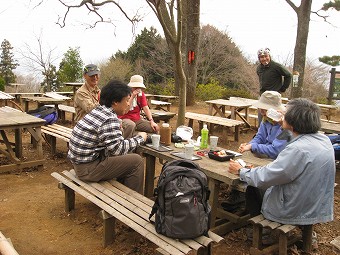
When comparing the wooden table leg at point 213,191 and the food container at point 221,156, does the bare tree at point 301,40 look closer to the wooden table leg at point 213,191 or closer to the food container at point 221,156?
the food container at point 221,156

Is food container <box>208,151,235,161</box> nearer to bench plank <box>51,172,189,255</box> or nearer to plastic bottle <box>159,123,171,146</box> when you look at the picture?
plastic bottle <box>159,123,171,146</box>

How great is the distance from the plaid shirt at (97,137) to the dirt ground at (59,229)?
70cm

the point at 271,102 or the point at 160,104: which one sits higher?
the point at 271,102

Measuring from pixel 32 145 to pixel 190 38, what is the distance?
640 centimetres

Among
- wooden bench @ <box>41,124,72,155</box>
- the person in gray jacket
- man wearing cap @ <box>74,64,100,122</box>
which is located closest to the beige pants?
the person in gray jacket

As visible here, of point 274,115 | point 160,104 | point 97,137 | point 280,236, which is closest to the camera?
point 280,236

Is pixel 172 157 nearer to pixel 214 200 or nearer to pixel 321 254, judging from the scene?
pixel 214 200

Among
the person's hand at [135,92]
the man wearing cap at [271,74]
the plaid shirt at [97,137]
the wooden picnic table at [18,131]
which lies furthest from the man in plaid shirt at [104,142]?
the man wearing cap at [271,74]

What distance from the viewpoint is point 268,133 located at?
3516 millimetres

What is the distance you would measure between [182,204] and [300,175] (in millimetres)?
922

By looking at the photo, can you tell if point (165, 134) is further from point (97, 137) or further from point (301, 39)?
point (301, 39)

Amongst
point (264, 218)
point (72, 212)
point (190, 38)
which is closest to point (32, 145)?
point (72, 212)

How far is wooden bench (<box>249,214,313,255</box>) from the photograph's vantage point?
2.67 metres

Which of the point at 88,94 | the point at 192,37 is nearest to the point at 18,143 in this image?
the point at 88,94
